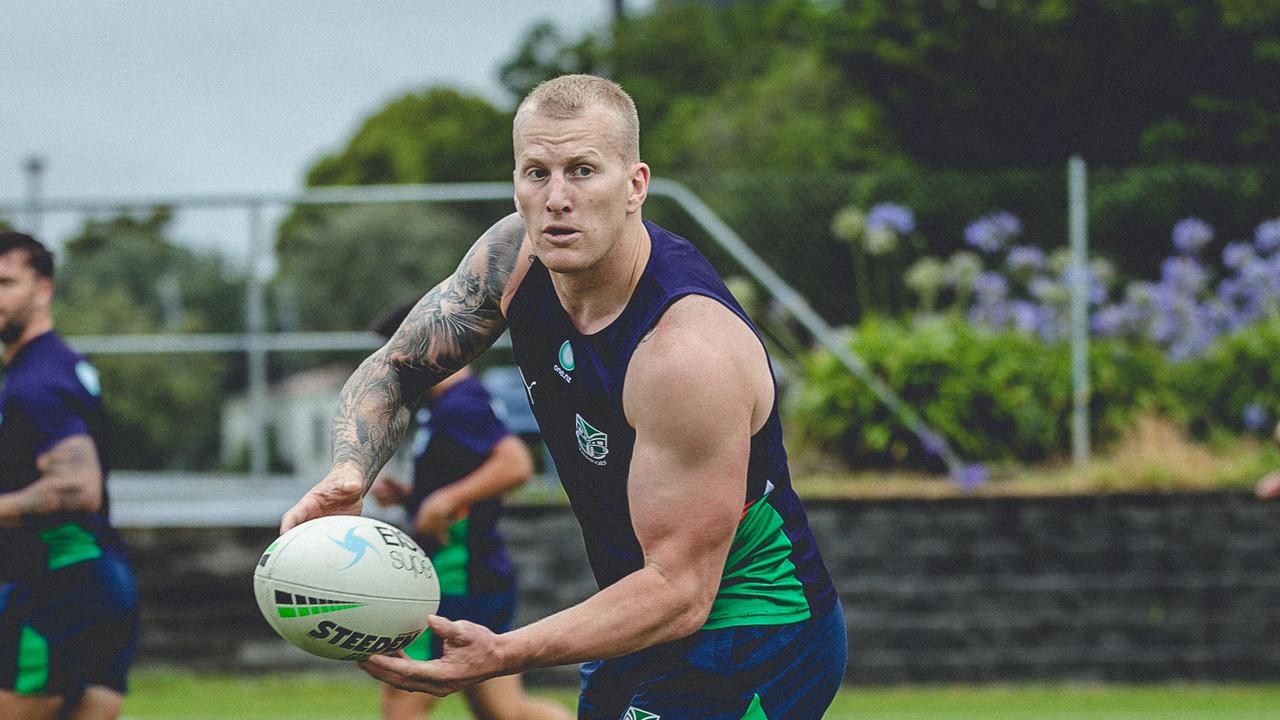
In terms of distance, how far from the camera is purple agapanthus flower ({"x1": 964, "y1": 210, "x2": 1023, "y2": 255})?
35.0 ft

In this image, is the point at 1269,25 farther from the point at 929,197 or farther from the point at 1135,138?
the point at 929,197

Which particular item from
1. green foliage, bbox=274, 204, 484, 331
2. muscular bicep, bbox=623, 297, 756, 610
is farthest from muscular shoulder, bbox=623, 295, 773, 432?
green foliage, bbox=274, 204, 484, 331

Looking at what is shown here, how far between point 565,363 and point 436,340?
0.47 m

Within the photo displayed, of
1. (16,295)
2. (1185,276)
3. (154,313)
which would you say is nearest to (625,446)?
(16,295)

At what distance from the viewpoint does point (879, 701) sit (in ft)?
31.4

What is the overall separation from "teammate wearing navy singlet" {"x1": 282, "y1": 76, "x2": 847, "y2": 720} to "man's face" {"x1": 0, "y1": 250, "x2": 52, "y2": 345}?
2.54 metres

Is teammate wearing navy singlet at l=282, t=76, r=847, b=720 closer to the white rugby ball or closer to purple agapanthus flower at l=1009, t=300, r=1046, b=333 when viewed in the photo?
the white rugby ball

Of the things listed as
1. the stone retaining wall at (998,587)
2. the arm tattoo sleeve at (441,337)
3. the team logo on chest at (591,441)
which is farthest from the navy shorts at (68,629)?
the stone retaining wall at (998,587)

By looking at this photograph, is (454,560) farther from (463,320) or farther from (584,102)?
(584,102)

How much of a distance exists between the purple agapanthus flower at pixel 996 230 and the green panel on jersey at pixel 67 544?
7.00 m

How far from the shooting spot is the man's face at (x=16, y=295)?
567cm

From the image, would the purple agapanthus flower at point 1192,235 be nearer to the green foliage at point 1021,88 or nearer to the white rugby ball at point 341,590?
the white rugby ball at point 341,590

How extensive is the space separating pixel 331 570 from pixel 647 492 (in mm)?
732

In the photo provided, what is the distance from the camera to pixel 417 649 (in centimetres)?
620
